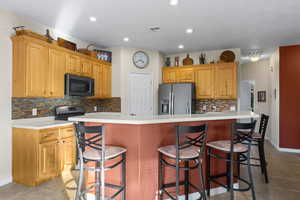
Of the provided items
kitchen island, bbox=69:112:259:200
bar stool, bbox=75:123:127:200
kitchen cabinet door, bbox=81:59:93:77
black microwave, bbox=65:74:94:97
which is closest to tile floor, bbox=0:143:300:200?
bar stool, bbox=75:123:127:200

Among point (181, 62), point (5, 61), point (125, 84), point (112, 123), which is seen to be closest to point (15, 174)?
point (5, 61)

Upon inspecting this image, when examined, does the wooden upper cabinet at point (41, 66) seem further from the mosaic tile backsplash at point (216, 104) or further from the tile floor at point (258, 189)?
the mosaic tile backsplash at point (216, 104)

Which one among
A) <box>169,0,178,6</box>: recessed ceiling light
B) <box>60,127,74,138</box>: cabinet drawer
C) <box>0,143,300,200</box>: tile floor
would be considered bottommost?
<box>0,143,300,200</box>: tile floor

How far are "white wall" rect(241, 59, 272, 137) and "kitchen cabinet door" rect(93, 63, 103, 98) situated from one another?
5.44m

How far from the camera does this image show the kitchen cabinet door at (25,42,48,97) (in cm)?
302

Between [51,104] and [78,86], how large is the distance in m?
0.64

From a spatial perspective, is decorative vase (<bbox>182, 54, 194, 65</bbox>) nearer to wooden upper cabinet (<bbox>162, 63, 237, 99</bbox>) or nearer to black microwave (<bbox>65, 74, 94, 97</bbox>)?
wooden upper cabinet (<bbox>162, 63, 237, 99</bbox>)

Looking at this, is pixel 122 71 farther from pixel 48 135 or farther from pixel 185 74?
pixel 48 135

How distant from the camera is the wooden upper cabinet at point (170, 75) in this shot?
558cm

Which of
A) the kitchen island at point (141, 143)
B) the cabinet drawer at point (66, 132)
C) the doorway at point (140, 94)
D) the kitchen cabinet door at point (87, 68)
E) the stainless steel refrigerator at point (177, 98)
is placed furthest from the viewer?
the doorway at point (140, 94)

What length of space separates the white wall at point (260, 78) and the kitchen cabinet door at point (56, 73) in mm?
6239

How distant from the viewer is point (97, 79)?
464 cm

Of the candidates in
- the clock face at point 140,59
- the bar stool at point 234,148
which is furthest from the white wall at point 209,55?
the bar stool at point 234,148

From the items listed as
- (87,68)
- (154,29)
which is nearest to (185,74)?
(154,29)
